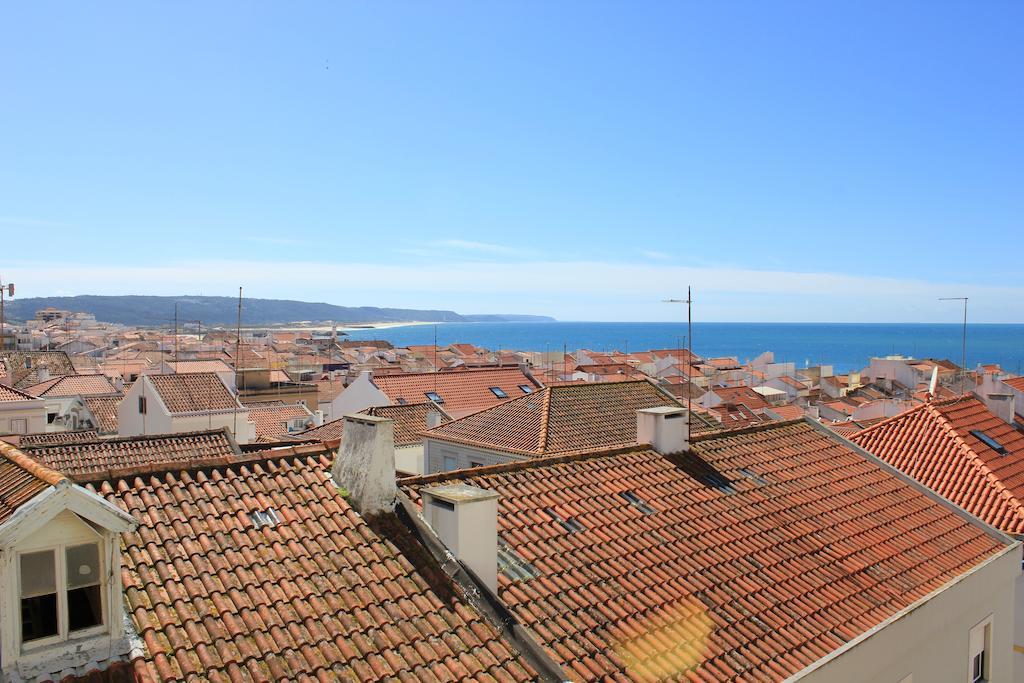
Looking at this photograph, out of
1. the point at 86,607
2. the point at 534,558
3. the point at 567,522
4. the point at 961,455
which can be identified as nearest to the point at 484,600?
the point at 534,558

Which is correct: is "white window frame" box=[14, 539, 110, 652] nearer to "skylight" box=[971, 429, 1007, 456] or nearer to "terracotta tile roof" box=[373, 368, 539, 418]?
"skylight" box=[971, 429, 1007, 456]

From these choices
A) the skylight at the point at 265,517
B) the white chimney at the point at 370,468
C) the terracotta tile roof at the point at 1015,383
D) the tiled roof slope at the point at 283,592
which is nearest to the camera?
the tiled roof slope at the point at 283,592

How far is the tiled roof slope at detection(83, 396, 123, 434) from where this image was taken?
42.2m

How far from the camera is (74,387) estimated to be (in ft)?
159

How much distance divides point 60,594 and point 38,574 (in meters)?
0.20

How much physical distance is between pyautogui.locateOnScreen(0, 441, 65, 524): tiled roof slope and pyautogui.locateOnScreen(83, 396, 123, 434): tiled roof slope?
37.4 metres

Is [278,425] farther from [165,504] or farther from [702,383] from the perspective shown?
[702,383]

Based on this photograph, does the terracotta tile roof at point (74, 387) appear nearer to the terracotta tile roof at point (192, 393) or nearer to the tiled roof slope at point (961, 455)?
the terracotta tile roof at point (192, 393)

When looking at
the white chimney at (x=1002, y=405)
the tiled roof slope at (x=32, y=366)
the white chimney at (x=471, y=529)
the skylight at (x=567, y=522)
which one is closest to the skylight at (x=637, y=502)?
the skylight at (x=567, y=522)

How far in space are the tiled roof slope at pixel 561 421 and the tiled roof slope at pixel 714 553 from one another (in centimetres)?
871

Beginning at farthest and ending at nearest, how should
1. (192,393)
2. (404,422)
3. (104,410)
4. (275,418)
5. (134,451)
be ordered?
(104,410) < (275,418) < (192,393) < (404,422) < (134,451)

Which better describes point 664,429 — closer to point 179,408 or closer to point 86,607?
point 86,607

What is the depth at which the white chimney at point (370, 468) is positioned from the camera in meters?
8.20

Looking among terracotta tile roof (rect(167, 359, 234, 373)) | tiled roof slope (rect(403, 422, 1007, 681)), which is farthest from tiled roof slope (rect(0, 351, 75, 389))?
tiled roof slope (rect(403, 422, 1007, 681))
